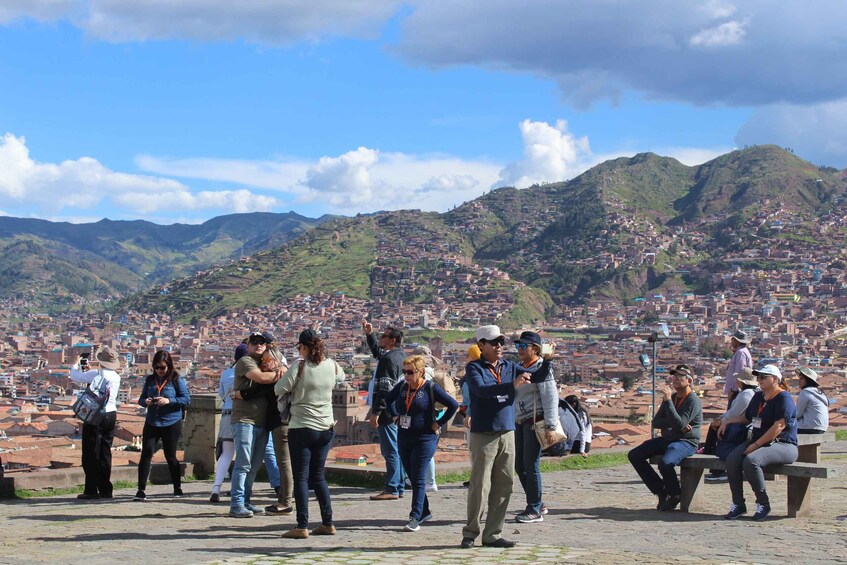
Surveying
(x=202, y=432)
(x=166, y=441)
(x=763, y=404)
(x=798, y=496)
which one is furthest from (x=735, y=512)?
(x=202, y=432)

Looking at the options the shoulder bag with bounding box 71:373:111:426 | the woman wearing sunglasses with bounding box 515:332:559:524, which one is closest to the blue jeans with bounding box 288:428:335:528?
the woman wearing sunglasses with bounding box 515:332:559:524

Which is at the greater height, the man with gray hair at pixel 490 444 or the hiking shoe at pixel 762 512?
the man with gray hair at pixel 490 444

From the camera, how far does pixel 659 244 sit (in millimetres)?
169000

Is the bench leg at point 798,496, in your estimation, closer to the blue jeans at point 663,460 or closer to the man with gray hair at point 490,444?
the blue jeans at point 663,460

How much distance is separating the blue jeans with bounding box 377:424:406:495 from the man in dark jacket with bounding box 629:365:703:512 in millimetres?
1833

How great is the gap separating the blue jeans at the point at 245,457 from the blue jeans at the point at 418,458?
1.09m

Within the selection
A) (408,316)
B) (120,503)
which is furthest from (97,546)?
(408,316)

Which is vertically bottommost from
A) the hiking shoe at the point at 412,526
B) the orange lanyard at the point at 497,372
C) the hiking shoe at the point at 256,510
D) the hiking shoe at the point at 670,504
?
the hiking shoe at the point at 256,510

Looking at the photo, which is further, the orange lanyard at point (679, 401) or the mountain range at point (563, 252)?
the mountain range at point (563, 252)

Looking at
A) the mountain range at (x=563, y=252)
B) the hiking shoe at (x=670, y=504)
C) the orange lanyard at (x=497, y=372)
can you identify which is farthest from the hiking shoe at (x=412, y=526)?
the mountain range at (x=563, y=252)

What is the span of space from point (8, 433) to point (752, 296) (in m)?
117

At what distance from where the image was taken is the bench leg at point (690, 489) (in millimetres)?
7926

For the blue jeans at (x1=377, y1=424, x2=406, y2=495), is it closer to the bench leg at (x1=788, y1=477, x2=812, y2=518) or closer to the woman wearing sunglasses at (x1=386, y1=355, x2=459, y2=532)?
the woman wearing sunglasses at (x1=386, y1=355, x2=459, y2=532)

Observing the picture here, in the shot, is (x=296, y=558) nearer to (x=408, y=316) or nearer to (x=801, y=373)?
(x=801, y=373)
